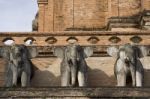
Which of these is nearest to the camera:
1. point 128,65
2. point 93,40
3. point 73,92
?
point 73,92

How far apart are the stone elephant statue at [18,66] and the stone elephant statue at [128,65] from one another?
2.67 m

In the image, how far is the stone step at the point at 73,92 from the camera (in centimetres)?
2248

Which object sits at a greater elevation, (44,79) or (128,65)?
(128,65)

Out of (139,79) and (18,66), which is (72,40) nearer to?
(18,66)

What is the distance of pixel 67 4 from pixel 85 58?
20.9 feet

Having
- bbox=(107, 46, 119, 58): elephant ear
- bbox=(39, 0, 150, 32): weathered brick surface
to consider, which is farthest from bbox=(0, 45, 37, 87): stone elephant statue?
bbox=(39, 0, 150, 32): weathered brick surface

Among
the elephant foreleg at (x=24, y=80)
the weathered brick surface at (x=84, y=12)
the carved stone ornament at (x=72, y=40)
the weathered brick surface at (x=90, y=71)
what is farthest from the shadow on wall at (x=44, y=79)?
the weathered brick surface at (x=84, y=12)

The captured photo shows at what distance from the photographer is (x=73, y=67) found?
2356 cm

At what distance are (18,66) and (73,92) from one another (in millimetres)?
2171

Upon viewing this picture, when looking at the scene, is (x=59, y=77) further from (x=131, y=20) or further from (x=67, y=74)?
(x=131, y=20)

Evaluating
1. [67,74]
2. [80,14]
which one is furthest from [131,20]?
[67,74]

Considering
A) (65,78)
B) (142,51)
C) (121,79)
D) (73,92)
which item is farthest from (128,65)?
(73,92)

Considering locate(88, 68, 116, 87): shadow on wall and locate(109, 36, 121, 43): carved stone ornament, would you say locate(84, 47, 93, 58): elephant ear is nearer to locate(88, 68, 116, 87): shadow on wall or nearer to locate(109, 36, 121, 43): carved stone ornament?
locate(88, 68, 116, 87): shadow on wall

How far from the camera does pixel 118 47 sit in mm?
23938
